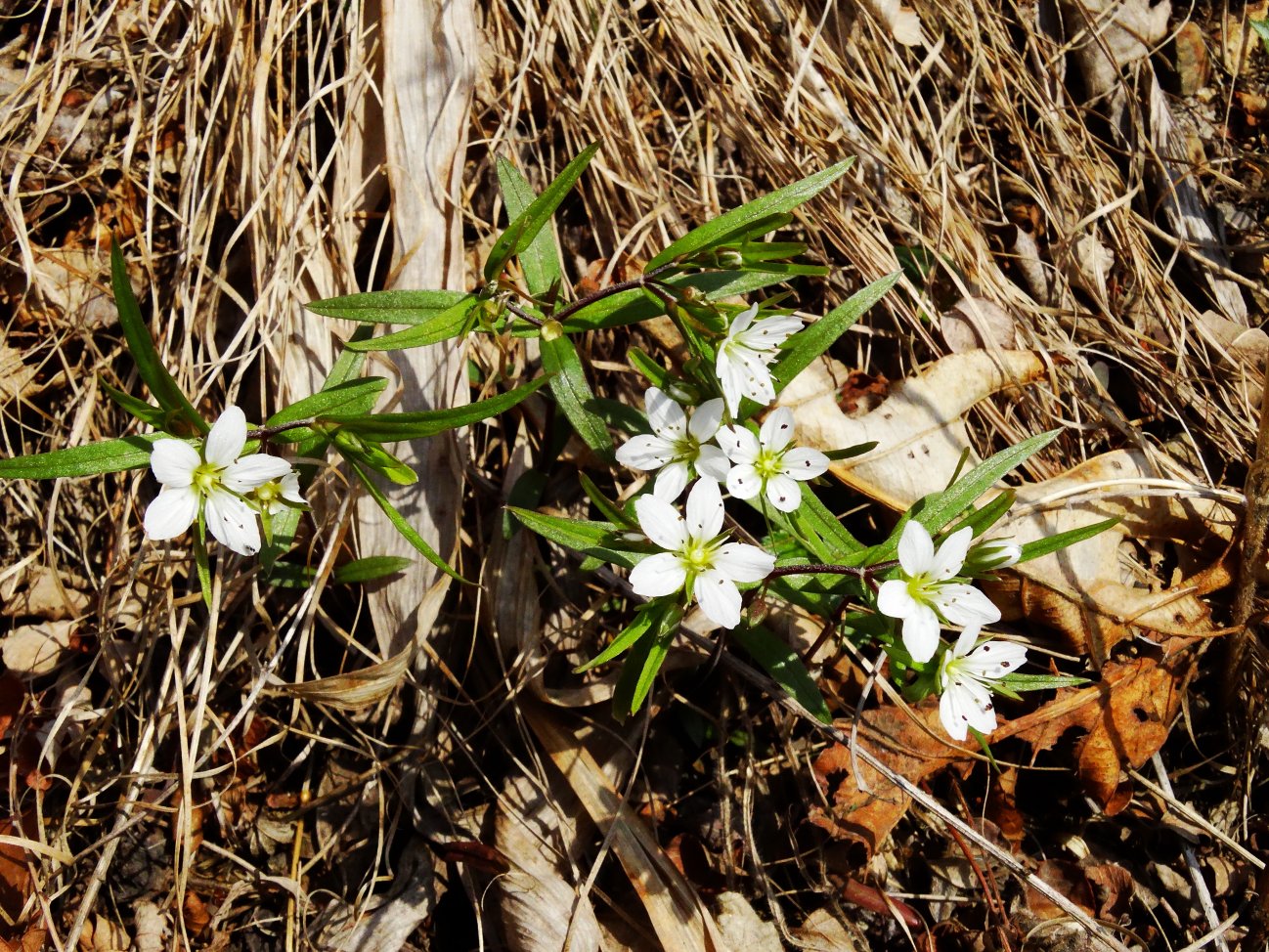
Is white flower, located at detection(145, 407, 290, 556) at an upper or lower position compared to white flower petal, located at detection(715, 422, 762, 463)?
lower

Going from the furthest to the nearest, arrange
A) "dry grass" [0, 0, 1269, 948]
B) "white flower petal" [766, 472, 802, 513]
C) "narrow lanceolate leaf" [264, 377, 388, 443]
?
"dry grass" [0, 0, 1269, 948] < "narrow lanceolate leaf" [264, 377, 388, 443] < "white flower petal" [766, 472, 802, 513]

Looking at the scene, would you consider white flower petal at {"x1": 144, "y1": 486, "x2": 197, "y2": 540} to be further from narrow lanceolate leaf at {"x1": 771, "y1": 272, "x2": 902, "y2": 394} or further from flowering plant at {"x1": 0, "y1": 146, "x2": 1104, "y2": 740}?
narrow lanceolate leaf at {"x1": 771, "y1": 272, "x2": 902, "y2": 394}

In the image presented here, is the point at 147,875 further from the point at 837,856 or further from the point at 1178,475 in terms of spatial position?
the point at 1178,475

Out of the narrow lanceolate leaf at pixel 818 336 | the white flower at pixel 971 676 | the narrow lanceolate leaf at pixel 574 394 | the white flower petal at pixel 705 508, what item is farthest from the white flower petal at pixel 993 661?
the narrow lanceolate leaf at pixel 574 394

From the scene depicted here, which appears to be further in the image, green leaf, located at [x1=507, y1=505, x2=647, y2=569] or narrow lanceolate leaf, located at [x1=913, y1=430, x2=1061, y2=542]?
narrow lanceolate leaf, located at [x1=913, y1=430, x2=1061, y2=542]

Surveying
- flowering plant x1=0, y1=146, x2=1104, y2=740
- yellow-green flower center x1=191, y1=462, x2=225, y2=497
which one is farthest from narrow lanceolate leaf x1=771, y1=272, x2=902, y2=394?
yellow-green flower center x1=191, y1=462, x2=225, y2=497

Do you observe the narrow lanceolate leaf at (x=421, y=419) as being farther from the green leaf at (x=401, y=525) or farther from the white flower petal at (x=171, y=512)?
the white flower petal at (x=171, y=512)

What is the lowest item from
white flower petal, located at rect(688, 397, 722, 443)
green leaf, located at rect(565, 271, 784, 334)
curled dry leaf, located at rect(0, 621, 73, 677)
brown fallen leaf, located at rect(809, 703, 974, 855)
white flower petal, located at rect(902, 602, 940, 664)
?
curled dry leaf, located at rect(0, 621, 73, 677)

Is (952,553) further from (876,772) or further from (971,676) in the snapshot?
(876,772)
